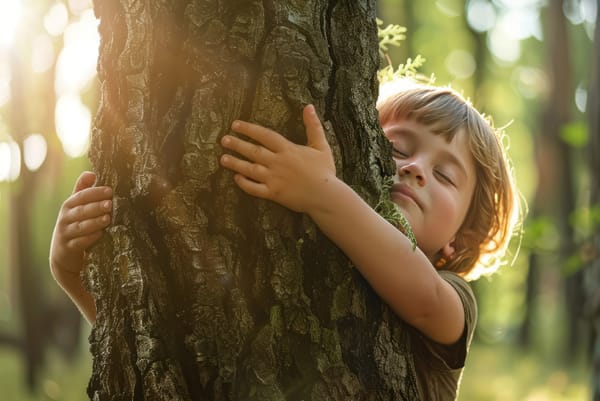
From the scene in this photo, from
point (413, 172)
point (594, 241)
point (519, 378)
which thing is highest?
point (519, 378)

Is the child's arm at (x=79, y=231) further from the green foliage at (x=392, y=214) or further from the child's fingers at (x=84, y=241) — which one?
the green foliage at (x=392, y=214)

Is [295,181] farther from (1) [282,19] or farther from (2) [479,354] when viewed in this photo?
(2) [479,354]

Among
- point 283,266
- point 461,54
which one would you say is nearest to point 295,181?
point 283,266

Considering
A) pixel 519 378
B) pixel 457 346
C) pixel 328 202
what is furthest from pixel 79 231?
pixel 519 378

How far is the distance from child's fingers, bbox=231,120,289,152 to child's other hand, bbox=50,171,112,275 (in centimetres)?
42

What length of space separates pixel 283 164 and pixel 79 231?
619 mm

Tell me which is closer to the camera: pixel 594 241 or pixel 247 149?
pixel 247 149

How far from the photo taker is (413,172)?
101 inches

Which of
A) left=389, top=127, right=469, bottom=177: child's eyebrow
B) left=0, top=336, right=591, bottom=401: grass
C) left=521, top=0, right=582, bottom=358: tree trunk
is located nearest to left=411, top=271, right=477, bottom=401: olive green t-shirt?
left=389, top=127, right=469, bottom=177: child's eyebrow

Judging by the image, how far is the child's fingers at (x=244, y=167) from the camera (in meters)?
1.93

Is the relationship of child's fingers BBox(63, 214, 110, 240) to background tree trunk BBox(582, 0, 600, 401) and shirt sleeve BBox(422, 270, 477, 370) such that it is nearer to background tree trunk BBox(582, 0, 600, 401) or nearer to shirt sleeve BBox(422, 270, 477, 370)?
shirt sleeve BBox(422, 270, 477, 370)

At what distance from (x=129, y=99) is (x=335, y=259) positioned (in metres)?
0.71

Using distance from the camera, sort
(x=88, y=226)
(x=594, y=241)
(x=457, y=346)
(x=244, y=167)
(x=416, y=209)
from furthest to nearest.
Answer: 1. (x=594, y=241)
2. (x=416, y=209)
3. (x=457, y=346)
4. (x=88, y=226)
5. (x=244, y=167)

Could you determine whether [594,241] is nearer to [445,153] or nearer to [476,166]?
[476,166]
